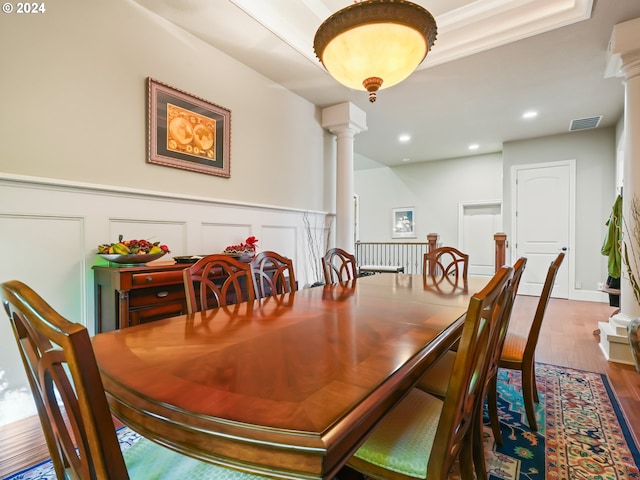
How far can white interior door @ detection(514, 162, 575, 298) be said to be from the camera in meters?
5.58

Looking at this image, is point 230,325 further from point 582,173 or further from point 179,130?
point 582,173

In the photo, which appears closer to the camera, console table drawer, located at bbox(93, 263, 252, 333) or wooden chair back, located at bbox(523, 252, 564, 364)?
wooden chair back, located at bbox(523, 252, 564, 364)

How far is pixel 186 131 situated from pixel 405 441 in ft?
9.10

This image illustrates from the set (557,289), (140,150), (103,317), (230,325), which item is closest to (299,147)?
(140,150)

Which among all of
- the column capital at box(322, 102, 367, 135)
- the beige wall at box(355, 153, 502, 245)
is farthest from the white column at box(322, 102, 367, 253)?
the beige wall at box(355, 153, 502, 245)

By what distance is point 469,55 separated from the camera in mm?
3141

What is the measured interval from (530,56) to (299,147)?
2.57m

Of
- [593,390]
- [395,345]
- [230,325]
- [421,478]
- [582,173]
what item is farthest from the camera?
[582,173]

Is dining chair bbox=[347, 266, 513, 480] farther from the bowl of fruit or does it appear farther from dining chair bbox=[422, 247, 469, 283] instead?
the bowl of fruit

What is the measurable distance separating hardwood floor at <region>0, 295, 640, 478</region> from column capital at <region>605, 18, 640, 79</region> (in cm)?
252

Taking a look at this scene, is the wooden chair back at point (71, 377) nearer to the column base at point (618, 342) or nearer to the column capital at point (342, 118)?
the column base at point (618, 342)

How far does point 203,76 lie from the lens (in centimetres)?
295

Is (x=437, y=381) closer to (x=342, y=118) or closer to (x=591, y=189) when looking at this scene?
(x=342, y=118)

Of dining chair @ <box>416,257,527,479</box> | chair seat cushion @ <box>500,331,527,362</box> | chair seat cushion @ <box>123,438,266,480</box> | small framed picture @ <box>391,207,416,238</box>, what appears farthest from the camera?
small framed picture @ <box>391,207,416,238</box>
